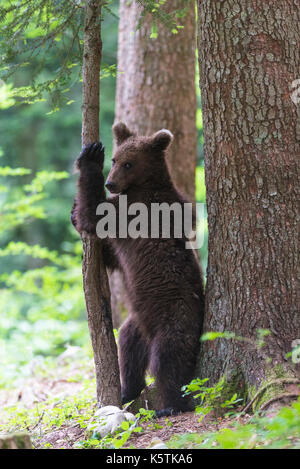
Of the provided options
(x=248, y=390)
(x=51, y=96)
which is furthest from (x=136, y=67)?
(x=248, y=390)

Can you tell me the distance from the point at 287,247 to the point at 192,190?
410 cm

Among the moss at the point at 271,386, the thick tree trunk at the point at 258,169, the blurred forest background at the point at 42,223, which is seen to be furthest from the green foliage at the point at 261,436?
the blurred forest background at the point at 42,223

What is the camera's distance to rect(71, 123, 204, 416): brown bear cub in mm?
5090

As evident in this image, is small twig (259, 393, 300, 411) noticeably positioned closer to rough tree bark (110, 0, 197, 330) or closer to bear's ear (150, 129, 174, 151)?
bear's ear (150, 129, 174, 151)

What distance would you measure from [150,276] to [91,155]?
1.30m

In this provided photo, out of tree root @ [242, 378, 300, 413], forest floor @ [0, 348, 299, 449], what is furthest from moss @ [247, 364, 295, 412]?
forest floor @ [0, 348, 299, 449]

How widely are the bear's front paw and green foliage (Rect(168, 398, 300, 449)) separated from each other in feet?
8.66

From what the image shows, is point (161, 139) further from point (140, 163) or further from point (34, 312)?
point (34, 312)

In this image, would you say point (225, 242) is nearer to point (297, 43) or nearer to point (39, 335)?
point (297, 43)

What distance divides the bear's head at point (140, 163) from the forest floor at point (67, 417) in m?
2.33

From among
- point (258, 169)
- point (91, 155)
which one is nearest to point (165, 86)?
point (91, 155)

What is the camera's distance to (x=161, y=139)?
595cm

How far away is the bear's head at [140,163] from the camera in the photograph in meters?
5.83

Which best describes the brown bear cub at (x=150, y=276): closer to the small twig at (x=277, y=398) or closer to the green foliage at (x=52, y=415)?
the green foliage at (x=52, y=415)
